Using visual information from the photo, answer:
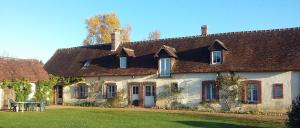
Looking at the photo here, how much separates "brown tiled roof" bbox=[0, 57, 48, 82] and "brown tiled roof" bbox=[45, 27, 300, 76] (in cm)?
304

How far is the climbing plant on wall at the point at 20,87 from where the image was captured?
33.8 meters

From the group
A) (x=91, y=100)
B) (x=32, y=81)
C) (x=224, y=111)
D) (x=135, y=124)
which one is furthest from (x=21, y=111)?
(x=224, y=111)

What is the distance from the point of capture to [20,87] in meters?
34.7

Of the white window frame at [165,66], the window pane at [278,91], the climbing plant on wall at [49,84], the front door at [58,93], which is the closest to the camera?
the window pane at [278,91]

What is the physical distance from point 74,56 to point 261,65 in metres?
19.5

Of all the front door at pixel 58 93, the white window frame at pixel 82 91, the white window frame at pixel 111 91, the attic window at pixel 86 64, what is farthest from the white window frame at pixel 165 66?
the front door at pixel 58 93

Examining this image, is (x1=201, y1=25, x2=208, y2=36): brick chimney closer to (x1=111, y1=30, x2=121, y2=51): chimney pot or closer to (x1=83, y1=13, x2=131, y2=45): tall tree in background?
(x1=111, y1=30, x2=121, y2=51): chimney pot

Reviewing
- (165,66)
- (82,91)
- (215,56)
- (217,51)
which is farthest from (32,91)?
(217,51)

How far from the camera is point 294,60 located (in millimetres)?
28984

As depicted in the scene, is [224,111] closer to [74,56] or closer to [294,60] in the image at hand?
[294,60]

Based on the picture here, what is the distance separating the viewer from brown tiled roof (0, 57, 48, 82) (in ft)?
114

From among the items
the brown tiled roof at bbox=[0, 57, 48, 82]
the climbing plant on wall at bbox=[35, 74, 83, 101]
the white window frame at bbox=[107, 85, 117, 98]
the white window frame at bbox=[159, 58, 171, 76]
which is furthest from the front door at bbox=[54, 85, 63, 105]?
the white window frame at bbox=[159, 58, 171, 76]

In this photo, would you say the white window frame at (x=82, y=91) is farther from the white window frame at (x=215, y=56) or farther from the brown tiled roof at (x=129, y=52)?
the white window frame at (x=215, y=56)

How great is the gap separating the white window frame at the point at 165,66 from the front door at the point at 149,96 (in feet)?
4.83
